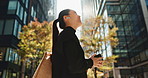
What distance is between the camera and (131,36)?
1151 inches

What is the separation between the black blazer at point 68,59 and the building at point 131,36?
2542 cm

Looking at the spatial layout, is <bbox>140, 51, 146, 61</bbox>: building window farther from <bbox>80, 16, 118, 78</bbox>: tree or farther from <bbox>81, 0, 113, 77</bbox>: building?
<bbox>80, 16, 118, 78</bbox>: tree

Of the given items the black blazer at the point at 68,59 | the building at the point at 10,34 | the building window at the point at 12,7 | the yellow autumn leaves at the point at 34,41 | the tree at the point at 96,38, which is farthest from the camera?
the building window at the point at 12,7

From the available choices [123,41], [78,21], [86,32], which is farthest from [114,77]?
[78,21]

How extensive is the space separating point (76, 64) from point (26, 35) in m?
14.6

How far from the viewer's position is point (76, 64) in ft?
4.23

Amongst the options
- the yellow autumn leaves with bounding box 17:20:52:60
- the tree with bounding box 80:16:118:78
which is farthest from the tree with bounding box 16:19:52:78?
the tree with bounding box 80:16:118:78

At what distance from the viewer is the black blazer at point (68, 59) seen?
1299 mm

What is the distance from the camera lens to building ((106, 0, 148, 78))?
2495 cm

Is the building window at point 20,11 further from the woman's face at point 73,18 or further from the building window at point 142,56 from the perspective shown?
the woman's face at point 73,18

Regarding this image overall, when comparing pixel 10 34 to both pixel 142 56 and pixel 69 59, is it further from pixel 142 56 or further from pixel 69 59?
pixel 142 56

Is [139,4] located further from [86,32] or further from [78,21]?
[78,21]

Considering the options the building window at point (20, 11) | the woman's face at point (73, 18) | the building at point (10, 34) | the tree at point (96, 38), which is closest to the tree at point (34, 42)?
the tree at point (96, 38)

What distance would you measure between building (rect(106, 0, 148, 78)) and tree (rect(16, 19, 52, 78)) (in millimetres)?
17731
